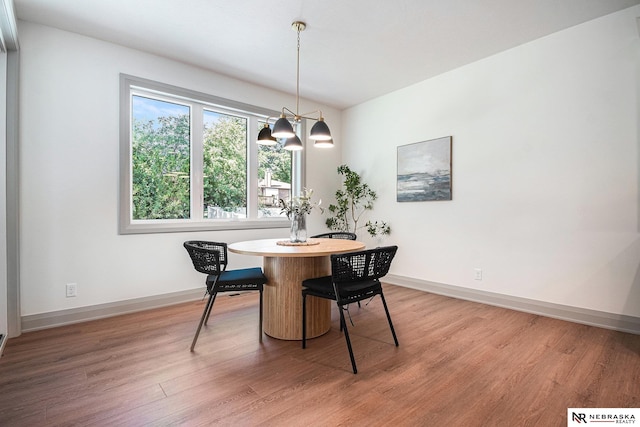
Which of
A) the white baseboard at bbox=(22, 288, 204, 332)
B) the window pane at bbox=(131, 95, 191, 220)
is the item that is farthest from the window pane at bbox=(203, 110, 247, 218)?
the white baseboard at bbox=(22, 288, 204, 332)

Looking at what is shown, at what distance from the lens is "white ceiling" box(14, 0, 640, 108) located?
103 inches

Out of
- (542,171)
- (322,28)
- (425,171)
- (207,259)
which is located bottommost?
(207,259)

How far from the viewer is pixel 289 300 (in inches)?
100

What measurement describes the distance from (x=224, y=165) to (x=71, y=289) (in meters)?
2.06

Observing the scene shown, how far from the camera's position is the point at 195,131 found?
377cm

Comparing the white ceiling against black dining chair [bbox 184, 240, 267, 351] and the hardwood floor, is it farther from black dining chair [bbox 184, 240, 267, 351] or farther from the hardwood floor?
the hardwood floor

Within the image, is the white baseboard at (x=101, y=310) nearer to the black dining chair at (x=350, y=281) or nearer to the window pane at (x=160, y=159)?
the window pane at (x=160, y=159)

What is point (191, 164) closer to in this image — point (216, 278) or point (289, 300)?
point (216, 278)

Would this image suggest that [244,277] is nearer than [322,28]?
Yes

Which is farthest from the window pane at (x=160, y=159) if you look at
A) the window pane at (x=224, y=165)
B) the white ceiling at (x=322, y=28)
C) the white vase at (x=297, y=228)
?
the white vase at (x=297, y=228)

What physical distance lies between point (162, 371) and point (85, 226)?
181 cm

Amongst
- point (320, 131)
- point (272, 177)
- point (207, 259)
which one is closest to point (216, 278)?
point (207, 259)

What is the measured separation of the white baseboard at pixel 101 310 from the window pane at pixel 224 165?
3.29ft

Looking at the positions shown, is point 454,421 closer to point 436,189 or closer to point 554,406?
point 554,406
